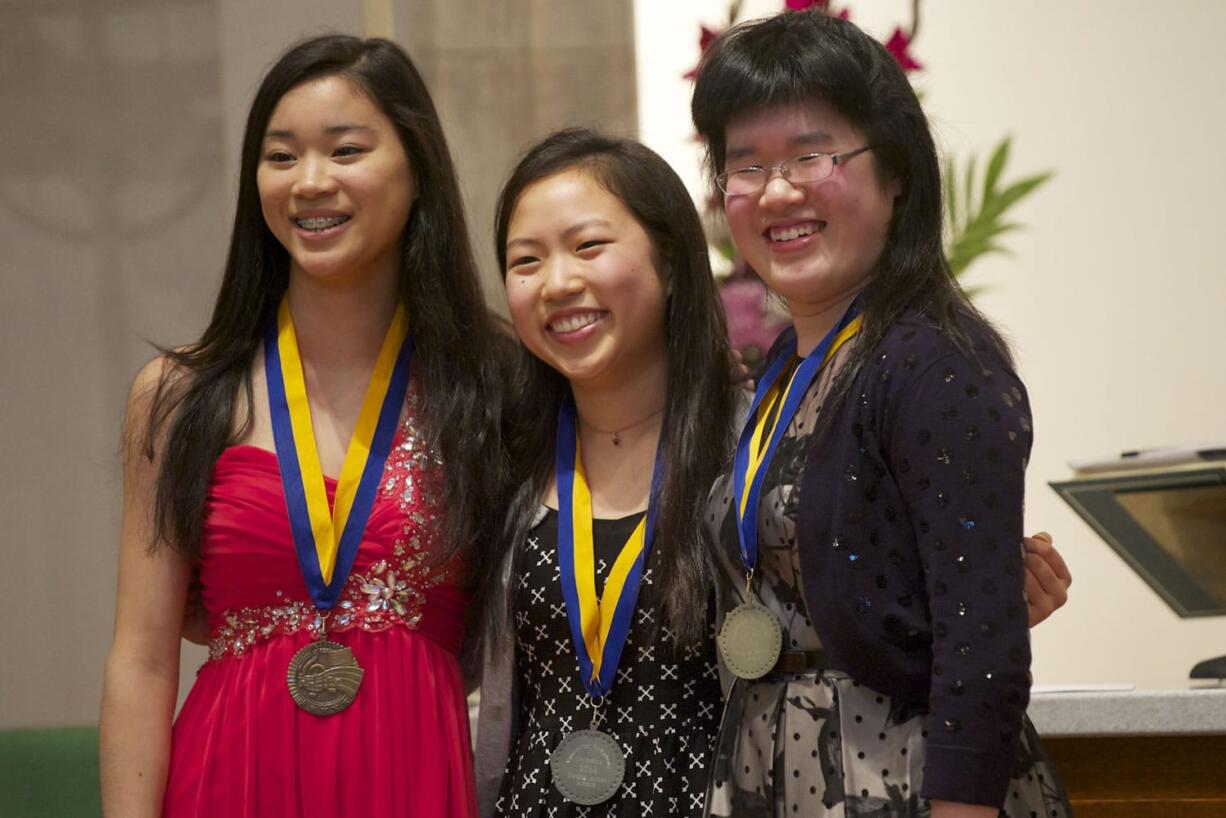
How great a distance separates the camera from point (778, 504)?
1.76 metres

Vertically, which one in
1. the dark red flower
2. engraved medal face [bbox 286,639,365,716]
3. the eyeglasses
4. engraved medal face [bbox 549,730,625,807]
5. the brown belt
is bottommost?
engraved medal face [bbox 549,730,625,807]

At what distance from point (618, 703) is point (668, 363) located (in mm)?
503

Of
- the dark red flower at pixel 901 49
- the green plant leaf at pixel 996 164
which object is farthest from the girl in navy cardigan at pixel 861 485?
the green plant leaf at pixel 996 164

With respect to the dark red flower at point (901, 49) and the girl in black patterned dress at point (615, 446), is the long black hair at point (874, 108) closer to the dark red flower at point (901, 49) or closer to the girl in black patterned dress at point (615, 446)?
the girl in black patterned dress at point (615, 446)

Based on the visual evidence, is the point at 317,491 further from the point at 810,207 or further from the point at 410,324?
the point at 810,207

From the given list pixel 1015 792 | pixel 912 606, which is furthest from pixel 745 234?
pixel 1015 792

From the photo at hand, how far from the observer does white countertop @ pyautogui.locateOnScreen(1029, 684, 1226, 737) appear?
221cm

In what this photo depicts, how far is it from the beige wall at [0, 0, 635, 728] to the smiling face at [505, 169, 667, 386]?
1.46m

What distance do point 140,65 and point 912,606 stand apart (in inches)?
A: 100.0

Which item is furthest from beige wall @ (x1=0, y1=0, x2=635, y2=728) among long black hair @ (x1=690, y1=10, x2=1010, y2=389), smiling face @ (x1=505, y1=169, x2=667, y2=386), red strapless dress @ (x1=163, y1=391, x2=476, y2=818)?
long black hair @ (x1=690, y1=10, x2=1010, y2=389)

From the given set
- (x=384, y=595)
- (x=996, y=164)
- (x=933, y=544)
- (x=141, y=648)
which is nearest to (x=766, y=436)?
(x=933, y=544)

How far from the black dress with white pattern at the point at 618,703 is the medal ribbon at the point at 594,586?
0.07 feet

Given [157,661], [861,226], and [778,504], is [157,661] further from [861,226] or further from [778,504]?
[861,226]

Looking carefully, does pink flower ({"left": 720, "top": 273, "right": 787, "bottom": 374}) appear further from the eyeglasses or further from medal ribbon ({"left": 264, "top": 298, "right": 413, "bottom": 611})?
the eyeglasses
